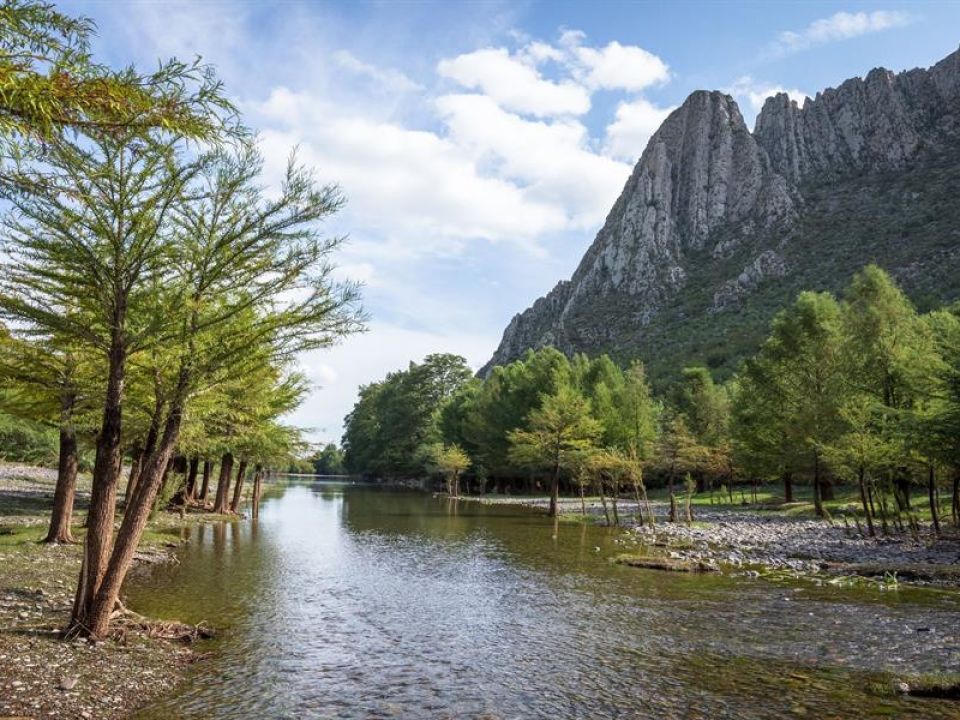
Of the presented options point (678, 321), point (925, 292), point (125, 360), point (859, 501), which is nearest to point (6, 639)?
point (125, 360)

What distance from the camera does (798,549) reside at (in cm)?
2745

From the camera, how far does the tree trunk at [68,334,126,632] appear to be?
11.4 meters

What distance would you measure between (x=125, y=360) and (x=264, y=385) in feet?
38.9

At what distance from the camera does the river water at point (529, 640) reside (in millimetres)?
10086

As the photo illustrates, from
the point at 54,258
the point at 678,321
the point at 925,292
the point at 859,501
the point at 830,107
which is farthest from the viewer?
the point at 830,107

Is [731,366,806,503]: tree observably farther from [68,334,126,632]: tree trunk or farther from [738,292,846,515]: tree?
[68,334,126,632]: tree trunk

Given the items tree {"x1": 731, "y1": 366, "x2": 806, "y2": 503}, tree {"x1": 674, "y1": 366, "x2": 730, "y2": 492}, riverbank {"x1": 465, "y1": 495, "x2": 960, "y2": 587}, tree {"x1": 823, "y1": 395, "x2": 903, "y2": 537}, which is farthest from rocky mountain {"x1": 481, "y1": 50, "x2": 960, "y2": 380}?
tree {"x1": 823, "y1": 395, "x2": 903, "y2": 537}

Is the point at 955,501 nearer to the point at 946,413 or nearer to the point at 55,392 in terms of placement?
the point at 946,413

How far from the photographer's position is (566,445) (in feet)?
158

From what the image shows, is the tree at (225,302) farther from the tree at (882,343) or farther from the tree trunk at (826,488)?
the tree trunk at (826,488)

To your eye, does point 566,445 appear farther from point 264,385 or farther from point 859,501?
point 264,385

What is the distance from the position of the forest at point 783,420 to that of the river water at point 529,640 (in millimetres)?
12198

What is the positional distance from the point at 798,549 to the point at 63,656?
27130 mm

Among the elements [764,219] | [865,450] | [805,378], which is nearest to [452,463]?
[805,378]
